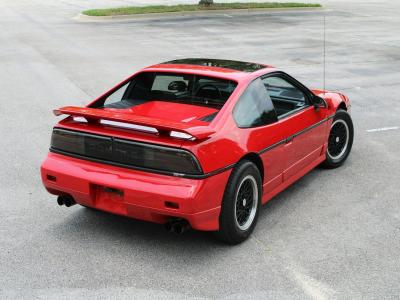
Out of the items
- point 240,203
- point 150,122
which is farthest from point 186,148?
point 240,203

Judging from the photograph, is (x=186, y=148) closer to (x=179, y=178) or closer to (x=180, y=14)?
(x=179, y=178)

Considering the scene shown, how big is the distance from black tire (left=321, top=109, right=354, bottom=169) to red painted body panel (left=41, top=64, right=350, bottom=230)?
1443mm

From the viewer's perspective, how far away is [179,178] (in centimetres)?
456

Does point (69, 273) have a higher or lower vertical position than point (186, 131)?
lower

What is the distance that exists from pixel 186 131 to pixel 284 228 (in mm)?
1564

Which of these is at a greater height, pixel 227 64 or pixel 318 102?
pixel 227 64

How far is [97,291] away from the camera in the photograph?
4.23 meters

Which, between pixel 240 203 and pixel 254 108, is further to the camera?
pixel 254 108

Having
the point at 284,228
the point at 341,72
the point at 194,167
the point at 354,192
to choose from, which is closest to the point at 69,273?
the point at 194,167

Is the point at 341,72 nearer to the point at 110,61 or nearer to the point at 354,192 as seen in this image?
the point at 110,61

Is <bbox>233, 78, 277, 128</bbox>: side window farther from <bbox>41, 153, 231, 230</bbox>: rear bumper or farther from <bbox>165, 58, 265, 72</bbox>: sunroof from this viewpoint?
<bbox>41, 153, 231, 230</bbox>: rear bumper

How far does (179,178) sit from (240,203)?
75cm

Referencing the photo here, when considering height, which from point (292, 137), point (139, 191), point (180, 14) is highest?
point (180, 14)

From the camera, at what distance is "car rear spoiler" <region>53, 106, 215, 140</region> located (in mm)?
4494
